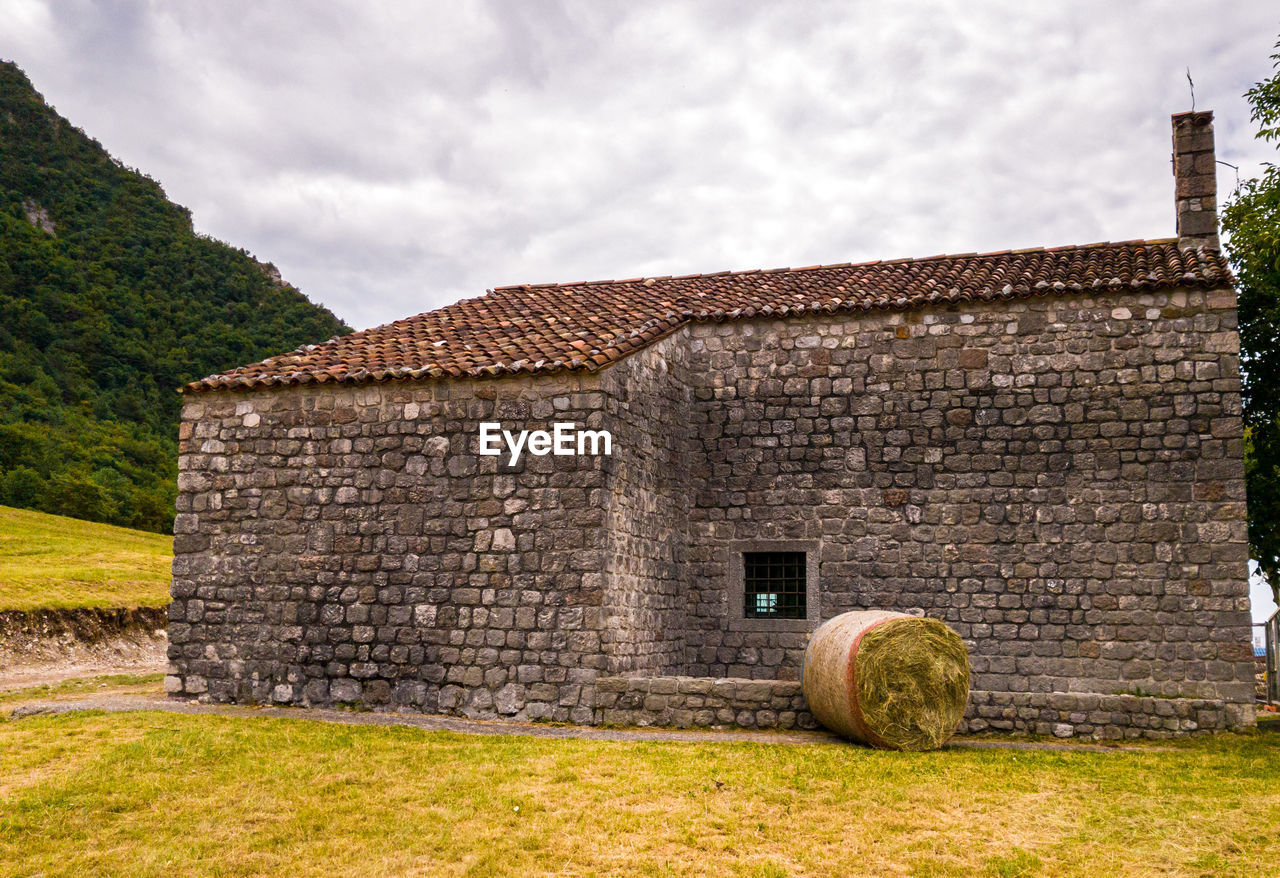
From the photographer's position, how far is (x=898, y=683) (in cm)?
945

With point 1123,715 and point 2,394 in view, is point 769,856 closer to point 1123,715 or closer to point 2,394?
point 1123,715

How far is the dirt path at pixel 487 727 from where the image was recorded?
9.86 metres

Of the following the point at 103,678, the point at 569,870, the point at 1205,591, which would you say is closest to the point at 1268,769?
the point at 1205,591

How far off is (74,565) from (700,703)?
70.1 feet

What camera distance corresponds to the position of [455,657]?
11.6 meters

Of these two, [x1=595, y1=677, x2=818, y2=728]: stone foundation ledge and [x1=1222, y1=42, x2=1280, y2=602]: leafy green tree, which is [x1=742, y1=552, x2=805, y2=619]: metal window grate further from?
[x1=1222, y1=42, x2=1280, y2=602]: leafy green tree

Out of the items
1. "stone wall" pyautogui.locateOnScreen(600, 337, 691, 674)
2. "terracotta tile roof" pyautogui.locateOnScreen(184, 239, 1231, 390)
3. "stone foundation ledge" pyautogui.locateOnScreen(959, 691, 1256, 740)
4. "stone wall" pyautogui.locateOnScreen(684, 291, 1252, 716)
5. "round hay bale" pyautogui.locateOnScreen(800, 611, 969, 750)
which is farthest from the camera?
"terracotta tile roof" pyautogui.locateOnScreen(184, 239, 1231, 390)

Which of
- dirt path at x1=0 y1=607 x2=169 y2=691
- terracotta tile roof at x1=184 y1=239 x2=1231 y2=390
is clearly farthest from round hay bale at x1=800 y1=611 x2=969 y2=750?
dirt path at x1=0 y1=607 x2=169 y2=691

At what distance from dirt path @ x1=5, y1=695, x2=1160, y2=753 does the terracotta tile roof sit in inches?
157

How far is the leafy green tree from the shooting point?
13875 millimetres

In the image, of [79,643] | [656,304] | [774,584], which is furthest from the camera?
[79,643]

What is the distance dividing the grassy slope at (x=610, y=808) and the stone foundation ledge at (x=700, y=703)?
118 cm

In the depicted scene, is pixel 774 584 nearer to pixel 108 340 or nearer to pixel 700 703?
pixel 700 703

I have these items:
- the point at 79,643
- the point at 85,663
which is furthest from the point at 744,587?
the point at 79,643
